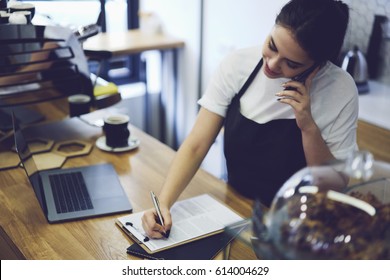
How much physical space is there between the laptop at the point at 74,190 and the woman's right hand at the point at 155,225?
0.15 meters

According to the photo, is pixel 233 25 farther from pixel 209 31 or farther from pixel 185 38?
pixel 185 38

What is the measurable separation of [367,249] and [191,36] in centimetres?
275

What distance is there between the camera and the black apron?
151 centimetres

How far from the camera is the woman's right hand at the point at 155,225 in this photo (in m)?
1.25

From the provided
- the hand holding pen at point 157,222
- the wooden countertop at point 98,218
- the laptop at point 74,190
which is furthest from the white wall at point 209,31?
the hand holding pen at point 157,222

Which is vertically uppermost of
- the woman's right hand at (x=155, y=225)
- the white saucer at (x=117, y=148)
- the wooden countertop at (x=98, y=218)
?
the woman's right hand at (x=155, y=225)

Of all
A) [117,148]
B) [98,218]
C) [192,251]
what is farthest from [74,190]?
[192,251]

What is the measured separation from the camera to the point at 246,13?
287cm

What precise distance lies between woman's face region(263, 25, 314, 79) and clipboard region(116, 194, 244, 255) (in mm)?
423

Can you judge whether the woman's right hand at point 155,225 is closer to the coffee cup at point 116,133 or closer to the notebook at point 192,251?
the notebook at point 192,251

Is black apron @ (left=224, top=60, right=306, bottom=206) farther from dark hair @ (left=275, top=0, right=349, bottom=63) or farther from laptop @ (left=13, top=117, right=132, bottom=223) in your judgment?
laptop @ (left=13, top=117, right=132, bottom=223)
